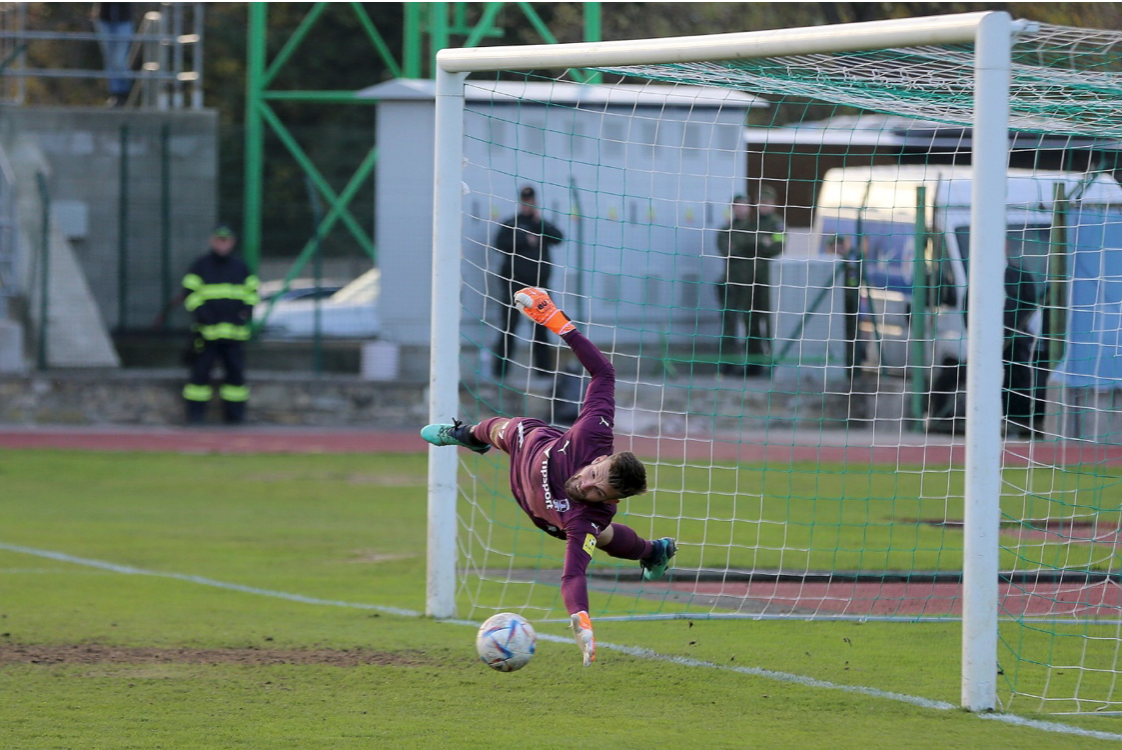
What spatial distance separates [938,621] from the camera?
23.4 ft

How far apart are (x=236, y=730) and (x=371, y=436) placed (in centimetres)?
1057

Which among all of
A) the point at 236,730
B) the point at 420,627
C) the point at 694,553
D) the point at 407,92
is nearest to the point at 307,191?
the point at 407,92

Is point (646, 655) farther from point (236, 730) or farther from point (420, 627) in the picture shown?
point (236, 730)

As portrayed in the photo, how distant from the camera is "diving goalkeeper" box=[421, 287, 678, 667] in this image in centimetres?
545

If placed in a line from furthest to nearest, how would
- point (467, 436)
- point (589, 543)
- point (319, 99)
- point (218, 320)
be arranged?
point (319, 99) < point (218, 320) < point (467, 436) < point (589, 543)

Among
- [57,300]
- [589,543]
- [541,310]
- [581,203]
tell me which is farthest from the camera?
[57,300]

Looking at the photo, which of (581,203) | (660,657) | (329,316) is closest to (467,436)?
(660,657)

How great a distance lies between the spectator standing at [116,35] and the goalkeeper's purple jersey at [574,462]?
44.0 feet

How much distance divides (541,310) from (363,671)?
6.32 feet

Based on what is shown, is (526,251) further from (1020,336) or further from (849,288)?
(1020,336)

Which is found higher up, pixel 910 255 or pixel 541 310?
pixel 910 255

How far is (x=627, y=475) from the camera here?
536 cm

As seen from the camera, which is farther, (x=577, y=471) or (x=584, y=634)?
(x=577, y=471)

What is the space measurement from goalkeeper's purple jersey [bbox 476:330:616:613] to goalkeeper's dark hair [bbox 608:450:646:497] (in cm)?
36
